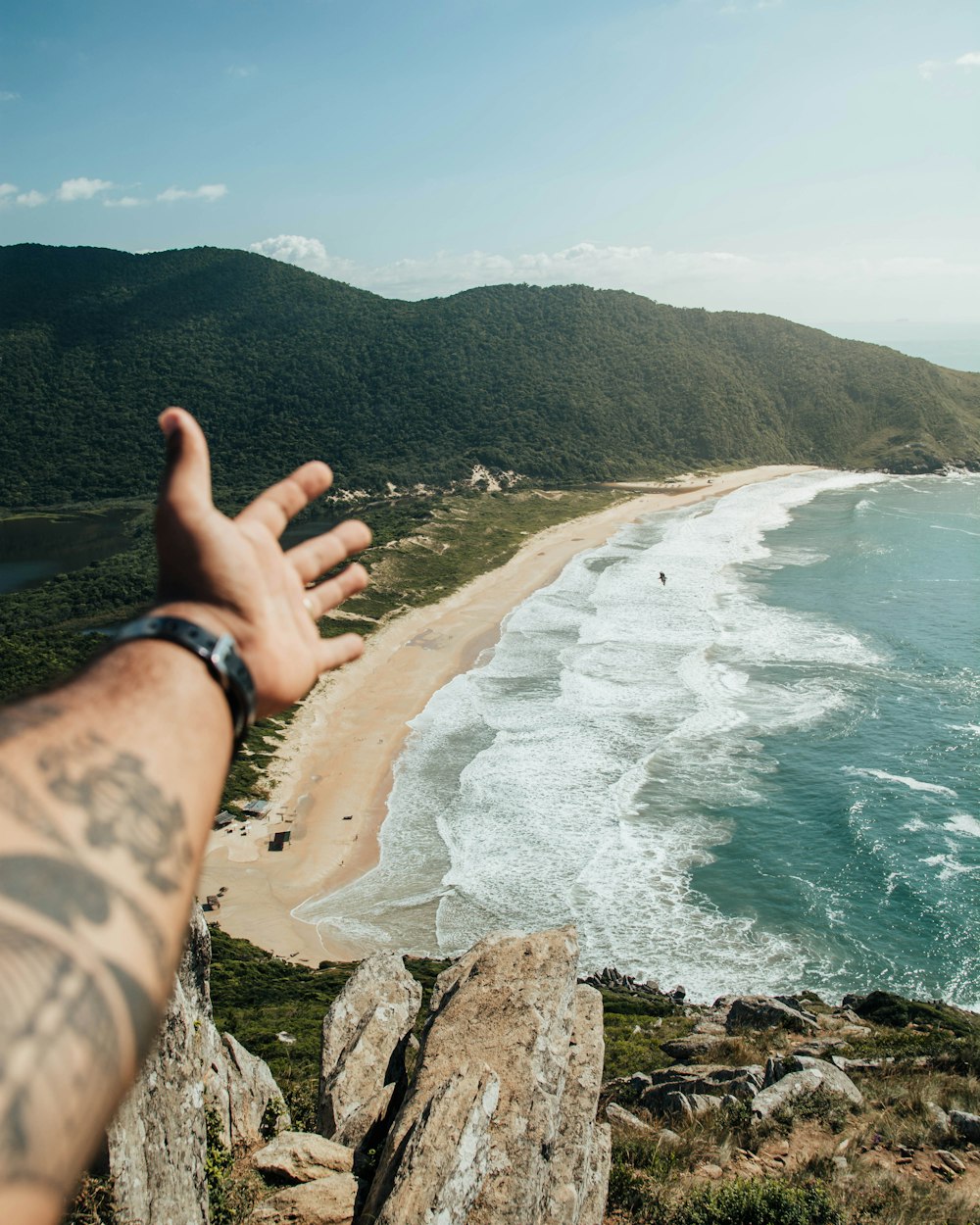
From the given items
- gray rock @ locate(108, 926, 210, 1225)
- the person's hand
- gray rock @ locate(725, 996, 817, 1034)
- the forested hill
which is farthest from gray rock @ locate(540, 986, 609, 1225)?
the forested hill

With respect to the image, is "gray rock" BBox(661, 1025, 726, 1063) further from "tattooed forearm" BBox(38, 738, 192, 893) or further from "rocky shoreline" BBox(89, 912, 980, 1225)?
"tattooed forearm" BBox(38, 738, 192, 893)

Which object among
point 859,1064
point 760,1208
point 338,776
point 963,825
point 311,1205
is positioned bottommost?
point 338,776

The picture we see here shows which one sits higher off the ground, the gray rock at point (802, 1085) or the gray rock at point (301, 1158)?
the gray rock at point (301, 1158)

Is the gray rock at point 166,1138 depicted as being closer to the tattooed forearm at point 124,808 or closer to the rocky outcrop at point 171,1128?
the rocky outcrop at point 171,1128

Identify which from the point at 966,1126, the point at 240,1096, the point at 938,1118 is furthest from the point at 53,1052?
the point at 938,1118

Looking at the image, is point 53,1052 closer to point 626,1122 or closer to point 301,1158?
point 301,1158

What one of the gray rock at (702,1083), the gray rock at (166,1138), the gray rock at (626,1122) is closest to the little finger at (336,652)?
the gray rock at (166,1138)
